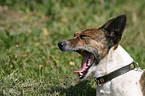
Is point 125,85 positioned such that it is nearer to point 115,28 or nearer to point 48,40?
point 115,28

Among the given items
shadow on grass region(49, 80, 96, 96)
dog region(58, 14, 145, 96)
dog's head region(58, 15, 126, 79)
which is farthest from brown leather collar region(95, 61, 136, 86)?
shadow on grass region(49, 80, 96, 96)

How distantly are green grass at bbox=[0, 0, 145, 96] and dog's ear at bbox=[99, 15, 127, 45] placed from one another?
32.9 inches

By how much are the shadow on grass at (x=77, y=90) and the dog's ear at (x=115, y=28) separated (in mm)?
935

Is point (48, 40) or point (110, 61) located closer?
point (110, 61)

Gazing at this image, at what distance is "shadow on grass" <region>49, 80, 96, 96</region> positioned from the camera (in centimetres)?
266

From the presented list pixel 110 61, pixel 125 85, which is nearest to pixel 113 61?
pixel 110 61

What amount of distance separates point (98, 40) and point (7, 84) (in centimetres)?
139

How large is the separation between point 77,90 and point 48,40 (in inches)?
75.5

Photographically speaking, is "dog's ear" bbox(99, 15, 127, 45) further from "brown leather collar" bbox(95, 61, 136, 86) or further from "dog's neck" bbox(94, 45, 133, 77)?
"brown leather collar" bbox(95, 61, 136, 86)

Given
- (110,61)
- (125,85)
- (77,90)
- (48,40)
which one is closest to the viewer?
(125,85)

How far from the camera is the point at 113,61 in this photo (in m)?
2.16

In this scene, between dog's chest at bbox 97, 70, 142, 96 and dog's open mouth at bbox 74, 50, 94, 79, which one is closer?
dog's chest at bbox 97, 70, 142, 96

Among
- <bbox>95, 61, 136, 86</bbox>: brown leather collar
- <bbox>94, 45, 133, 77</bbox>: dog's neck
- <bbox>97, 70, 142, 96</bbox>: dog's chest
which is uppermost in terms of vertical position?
<bbox>94, 45, 133, 77</bbox>: dog's neck

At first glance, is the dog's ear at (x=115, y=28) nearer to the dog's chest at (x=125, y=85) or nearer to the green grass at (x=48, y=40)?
the dog's chest at (x=125, y=85)
